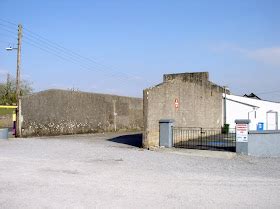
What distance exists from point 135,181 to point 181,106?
1358 centimetres

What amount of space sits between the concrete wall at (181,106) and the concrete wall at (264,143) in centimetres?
507

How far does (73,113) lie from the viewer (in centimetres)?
2892

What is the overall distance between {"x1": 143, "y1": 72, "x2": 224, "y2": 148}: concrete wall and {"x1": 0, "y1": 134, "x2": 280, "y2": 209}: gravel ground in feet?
12.1

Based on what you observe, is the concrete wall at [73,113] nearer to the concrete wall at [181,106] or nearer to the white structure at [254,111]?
the concrete wall at [181,106]

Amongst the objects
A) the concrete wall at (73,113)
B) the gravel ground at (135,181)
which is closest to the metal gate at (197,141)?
the gravel ground at (135,181)

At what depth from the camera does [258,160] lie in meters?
14.9

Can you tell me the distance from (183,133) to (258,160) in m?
8.04

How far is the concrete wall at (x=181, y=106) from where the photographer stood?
19.0 metres

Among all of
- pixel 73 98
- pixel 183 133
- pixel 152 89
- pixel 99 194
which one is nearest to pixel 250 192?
pixel 99 194

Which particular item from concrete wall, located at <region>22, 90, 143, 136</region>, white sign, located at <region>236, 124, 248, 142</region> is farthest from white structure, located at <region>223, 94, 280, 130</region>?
white sign, located at <region>236, 124, 248, 142</region>

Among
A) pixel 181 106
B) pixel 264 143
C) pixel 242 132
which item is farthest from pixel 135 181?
pixel 181 106

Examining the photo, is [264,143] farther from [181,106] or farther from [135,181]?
[135,181]

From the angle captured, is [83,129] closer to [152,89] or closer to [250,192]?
[152,89]

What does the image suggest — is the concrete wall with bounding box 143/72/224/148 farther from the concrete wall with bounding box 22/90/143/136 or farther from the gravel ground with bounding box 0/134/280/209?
the concrete wall with bounding box 22/90/143/136
